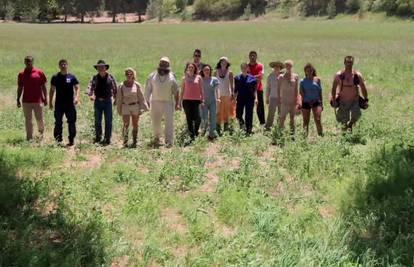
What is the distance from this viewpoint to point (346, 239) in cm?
706

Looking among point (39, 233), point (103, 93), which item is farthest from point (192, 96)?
point (39, 233)

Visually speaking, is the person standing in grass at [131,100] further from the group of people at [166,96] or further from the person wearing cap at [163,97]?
the person wearing cap at [163,97]

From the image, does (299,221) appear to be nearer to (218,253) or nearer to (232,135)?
(218,253)

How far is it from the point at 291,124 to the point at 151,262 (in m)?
7.12

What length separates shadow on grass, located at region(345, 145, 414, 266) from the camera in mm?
6672

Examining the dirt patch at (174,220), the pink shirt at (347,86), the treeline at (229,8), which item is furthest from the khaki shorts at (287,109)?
the treeline at (229,8)

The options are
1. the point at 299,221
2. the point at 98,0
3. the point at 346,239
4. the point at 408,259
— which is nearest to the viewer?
the point at 408,259

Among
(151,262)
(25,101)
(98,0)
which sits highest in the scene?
(98,0)

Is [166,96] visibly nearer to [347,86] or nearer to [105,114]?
[105,114]

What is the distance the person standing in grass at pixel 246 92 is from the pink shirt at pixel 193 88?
127 centimetres

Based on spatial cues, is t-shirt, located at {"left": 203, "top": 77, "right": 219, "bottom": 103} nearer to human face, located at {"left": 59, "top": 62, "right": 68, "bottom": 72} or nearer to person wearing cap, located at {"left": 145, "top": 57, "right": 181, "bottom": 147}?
person wearing cap, located at {"left": 145, "top": 57, "right": 181, "bottom": 147}

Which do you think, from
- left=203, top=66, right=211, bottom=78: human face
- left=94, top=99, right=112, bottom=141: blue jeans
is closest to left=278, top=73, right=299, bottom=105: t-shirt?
left=203, top=66, right=211, bottom=78: human face

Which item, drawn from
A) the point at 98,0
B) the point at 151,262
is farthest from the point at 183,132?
the point at 98,0

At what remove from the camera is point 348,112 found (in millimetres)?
12461
